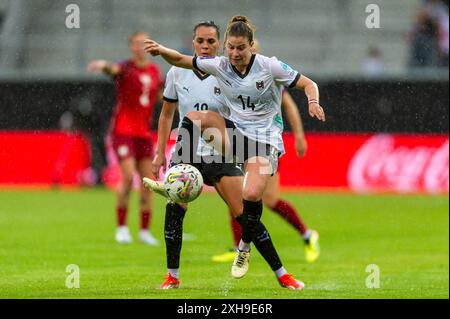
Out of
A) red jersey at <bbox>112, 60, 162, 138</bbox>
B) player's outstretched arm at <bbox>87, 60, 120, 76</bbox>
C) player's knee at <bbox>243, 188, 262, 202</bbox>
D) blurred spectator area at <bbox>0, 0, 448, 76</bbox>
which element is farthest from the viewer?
blurred spectator area at <bbox>0, 0, 448, 76</bbox>

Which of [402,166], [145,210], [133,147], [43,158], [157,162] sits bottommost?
[157,162]

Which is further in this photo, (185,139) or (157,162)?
(157,162)

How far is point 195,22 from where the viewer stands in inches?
919

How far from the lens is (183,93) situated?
957 cm

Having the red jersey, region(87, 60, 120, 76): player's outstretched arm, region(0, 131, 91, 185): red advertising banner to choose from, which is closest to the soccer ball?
region(87, 60, 120, 76): player's outstretched arm

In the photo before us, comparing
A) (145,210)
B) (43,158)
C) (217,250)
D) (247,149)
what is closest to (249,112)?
(247,149)

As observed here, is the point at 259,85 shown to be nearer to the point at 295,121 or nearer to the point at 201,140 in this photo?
the point at 201,140

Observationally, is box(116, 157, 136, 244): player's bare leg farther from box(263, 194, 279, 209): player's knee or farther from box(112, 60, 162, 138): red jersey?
box(263, 194, 279, 209): player's knee

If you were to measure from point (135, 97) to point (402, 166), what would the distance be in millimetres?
8367

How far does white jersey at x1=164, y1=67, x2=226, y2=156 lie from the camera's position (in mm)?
9414

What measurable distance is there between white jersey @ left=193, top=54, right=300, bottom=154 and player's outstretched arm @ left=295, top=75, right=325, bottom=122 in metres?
0.06

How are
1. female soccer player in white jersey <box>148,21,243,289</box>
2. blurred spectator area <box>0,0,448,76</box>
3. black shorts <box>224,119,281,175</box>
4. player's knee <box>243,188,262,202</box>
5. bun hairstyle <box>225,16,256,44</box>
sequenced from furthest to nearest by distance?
1. blurred spectator area <box>0,0,448,76</box>
2. female soccer player in white jersey <box>148,21,243,289</box>
3. black shorts <box>224,119,281,175</box>
4. player's knee <box>243,188,262,202</box>
5. bun hairstyle <box>225,16,256,44</box>

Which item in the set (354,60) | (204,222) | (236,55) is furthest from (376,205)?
(236,55)
